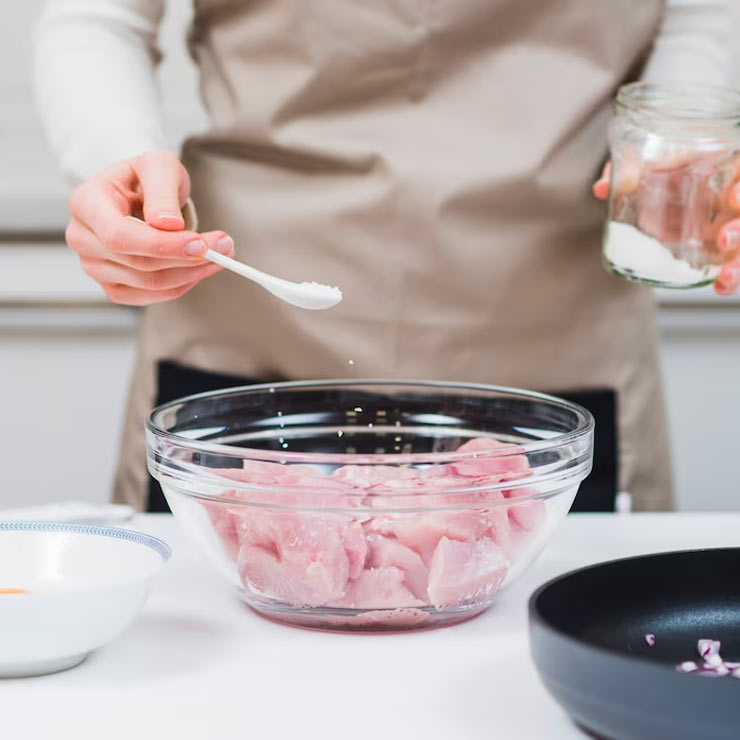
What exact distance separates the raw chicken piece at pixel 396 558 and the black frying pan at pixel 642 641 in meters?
0.09

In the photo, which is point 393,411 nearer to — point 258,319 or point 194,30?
point 258,319

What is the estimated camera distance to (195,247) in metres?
0.74

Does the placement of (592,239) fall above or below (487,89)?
below

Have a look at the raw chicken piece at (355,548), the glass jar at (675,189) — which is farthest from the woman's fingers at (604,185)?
the raw chicken piece at (355,548)

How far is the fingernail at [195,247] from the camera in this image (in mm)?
735

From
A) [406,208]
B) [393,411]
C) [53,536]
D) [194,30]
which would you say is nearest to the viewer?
[53,536]

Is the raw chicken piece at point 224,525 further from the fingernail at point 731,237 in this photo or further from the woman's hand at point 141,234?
the fingernail at point 731,237

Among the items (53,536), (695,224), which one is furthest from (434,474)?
(695,224)

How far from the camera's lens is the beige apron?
1103 mm

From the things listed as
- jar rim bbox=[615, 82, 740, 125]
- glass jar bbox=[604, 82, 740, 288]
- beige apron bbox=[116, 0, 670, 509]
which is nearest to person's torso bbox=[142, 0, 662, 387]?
beige apron bbox=[116, 0, 670, 509]

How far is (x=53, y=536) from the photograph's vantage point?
0.67 metres

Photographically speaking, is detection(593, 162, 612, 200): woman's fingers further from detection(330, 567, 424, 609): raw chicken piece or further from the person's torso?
detection(330, 567, 424, 609): raw chicken piece

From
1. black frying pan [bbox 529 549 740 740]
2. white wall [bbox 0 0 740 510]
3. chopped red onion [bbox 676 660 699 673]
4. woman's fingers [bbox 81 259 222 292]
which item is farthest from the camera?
white wall [bbox 0 0 740 510]

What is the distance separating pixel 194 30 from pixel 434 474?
769mm
